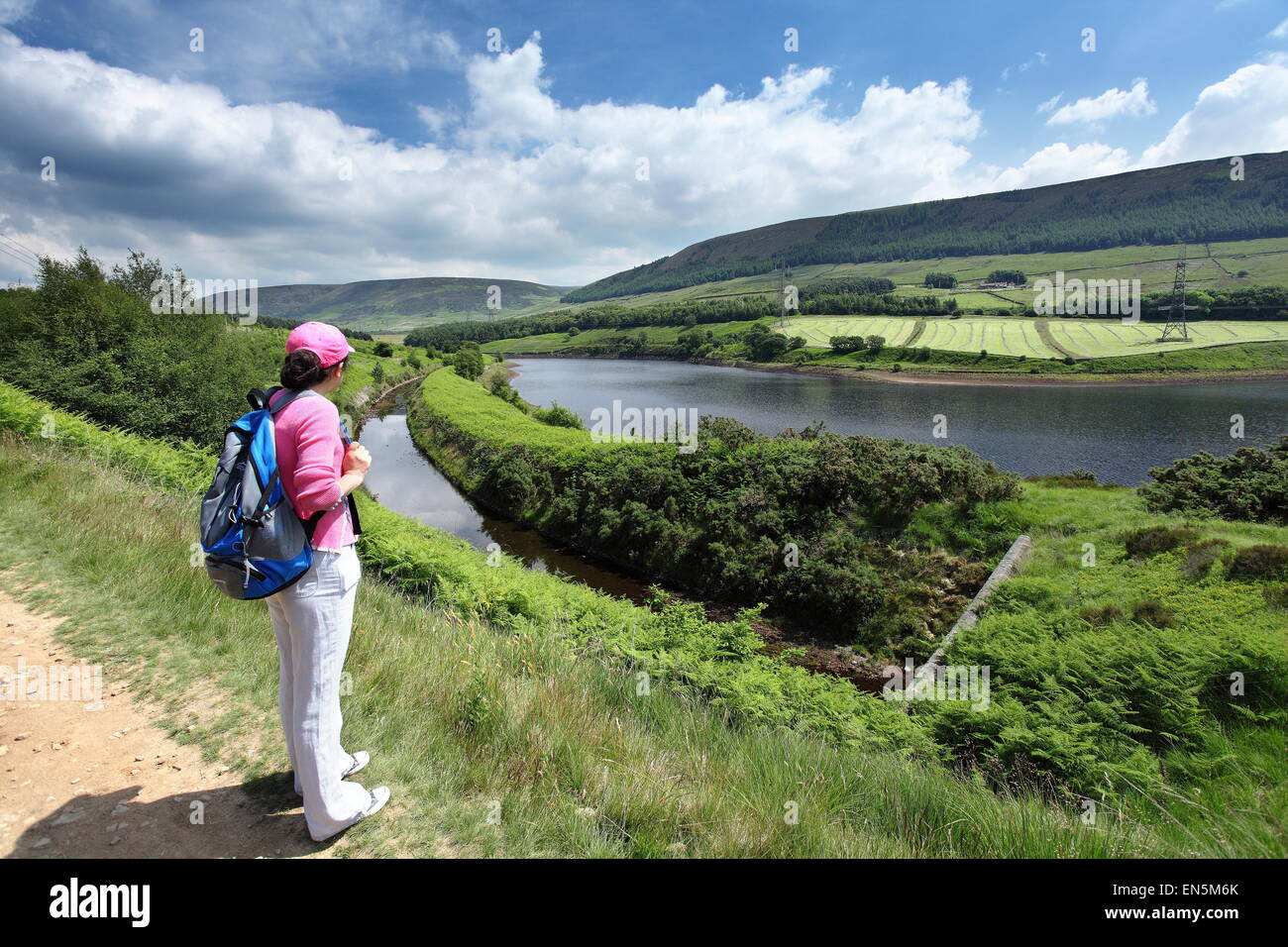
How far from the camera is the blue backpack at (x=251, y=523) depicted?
2.55 metres

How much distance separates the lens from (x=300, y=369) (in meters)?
2.77

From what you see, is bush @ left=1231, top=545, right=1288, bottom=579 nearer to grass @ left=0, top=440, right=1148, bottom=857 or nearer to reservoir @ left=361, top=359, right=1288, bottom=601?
grass @ left=0, top=440, right=1148, bottom=857

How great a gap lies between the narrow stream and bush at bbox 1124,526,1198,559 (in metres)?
13.1

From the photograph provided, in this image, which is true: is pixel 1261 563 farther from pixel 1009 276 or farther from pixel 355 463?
pixel 1009 276

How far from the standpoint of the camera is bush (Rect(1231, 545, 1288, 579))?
10.5 m

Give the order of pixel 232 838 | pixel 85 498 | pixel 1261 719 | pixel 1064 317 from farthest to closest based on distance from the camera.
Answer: pixel 1064 317
pixel 85 498
pixel 1261 719
pixel 232 838

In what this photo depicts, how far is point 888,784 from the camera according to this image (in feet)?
13.7

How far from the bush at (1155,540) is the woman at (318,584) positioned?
1664cm

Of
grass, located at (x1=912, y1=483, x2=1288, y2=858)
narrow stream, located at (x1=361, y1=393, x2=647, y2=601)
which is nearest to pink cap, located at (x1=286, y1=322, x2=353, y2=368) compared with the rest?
grass, located at (x1=912, y1=483, x2=1288, y2=858)

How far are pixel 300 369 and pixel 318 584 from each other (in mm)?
1057

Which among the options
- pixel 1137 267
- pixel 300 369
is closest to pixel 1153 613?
pixel 300 369
